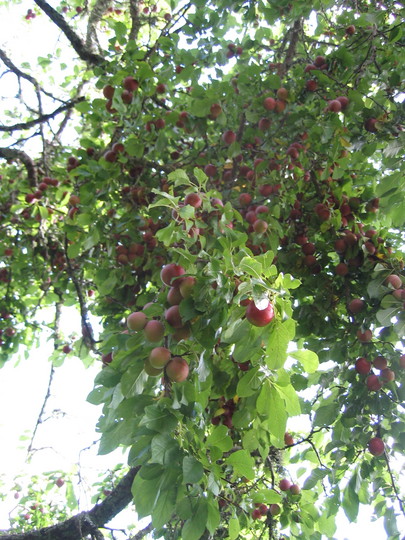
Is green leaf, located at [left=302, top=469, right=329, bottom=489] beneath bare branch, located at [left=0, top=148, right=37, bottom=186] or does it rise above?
beneath

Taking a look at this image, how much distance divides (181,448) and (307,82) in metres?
1.75

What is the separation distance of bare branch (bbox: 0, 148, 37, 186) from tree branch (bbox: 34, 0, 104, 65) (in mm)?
790

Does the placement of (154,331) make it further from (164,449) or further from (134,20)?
(134,20)

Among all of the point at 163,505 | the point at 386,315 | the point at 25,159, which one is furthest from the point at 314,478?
the point at 25,159

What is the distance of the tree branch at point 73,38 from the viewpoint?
3.18m

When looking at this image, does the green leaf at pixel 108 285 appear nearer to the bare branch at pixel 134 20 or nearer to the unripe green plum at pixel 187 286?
the unripe green plum at pixel 187 286

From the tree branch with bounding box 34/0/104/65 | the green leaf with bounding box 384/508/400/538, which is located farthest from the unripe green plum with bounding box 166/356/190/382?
the tree branch with bounding box 34/0/104/65

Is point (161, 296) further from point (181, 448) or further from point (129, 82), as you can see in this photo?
point (129, 82)

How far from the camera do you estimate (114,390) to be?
3.72 feet

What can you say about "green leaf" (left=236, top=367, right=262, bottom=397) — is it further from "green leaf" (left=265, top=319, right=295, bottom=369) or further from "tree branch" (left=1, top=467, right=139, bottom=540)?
"tree branch" (left=1, top=467, right=139, bottom=540)

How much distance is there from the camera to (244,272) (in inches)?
42.9

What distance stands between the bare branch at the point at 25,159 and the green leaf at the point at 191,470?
256 cm

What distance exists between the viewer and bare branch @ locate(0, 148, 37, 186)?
10.2ft

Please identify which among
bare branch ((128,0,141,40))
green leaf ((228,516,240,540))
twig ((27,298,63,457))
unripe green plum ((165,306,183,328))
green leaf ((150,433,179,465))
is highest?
bare branch ((128,0,141,40))
